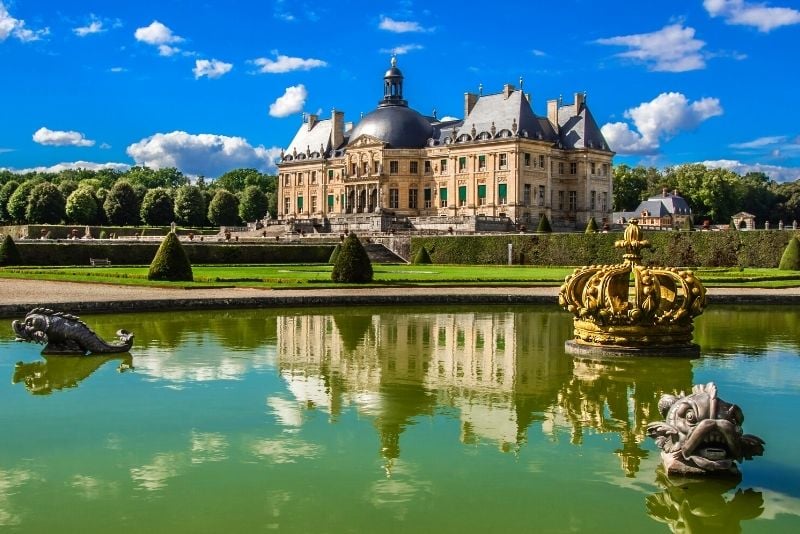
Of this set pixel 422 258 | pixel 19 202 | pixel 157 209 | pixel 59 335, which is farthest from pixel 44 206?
pixel 59 335

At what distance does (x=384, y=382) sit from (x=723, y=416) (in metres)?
4.37

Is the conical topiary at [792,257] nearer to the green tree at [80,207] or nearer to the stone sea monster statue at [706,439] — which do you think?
the stone sea monster statue at [706,439]

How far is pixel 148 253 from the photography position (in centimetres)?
3822

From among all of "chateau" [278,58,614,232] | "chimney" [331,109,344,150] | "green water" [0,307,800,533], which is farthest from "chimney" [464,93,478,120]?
"green water" [0,307,800,533]

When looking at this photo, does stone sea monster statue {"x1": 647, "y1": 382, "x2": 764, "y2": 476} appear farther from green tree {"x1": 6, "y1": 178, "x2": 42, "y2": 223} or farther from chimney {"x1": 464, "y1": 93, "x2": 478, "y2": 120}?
green tree {"x1": 6, "y1": 178, "x2": 42, "y2": 223}

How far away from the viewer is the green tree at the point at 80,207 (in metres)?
72.7

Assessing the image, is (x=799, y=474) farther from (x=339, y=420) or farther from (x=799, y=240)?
(x=799, y=240)

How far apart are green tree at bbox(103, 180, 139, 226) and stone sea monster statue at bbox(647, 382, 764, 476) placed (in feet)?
241

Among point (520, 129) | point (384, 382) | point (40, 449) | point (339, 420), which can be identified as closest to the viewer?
point (40, 449)

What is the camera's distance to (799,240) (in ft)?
112

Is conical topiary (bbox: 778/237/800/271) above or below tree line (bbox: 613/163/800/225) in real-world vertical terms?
below

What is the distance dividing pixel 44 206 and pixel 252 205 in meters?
18.7

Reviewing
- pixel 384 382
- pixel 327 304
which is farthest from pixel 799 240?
pixel 384 382

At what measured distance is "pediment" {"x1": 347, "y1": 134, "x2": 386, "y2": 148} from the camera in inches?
2758
